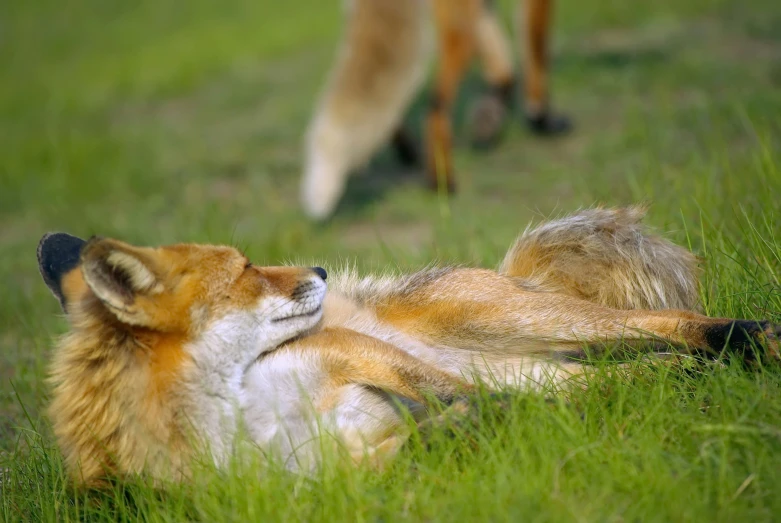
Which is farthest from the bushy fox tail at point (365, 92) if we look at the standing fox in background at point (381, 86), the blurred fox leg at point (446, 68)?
the blurred fox leg at point (446, 68)

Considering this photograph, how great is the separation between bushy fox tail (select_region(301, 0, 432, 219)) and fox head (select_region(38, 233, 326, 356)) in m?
3.16

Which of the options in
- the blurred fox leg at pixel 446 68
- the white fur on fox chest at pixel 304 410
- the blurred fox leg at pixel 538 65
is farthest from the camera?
the blurred fox leg at pixel 538 65

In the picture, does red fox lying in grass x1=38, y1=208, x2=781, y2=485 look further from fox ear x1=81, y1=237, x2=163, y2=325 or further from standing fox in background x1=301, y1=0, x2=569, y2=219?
standing fox in background x1=301, y1=0, x2=569, y2=219

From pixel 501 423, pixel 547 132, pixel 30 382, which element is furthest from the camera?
pixel 547 132

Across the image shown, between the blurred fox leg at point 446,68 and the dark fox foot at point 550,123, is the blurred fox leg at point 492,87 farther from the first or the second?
the blurred fox leg at point 446,68

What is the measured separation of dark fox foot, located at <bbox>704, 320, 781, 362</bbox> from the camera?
2.57 meters

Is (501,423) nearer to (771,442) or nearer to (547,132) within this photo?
(771,442)

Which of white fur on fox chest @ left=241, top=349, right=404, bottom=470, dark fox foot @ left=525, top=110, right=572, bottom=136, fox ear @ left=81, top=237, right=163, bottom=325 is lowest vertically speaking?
white fur on fox chest @ left=241, top=349, right=404, bottom=470

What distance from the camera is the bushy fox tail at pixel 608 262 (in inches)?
128

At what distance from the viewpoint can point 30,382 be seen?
4.20 metres

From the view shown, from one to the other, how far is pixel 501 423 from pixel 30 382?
2.82 meters

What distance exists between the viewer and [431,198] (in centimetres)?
→ 723


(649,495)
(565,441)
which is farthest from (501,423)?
(649,495)

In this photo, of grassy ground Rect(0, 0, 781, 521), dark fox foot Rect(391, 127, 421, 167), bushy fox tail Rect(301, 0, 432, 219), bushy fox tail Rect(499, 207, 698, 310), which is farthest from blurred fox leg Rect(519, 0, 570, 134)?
bushy fox tail Rect(499, 207, 698, 310)
